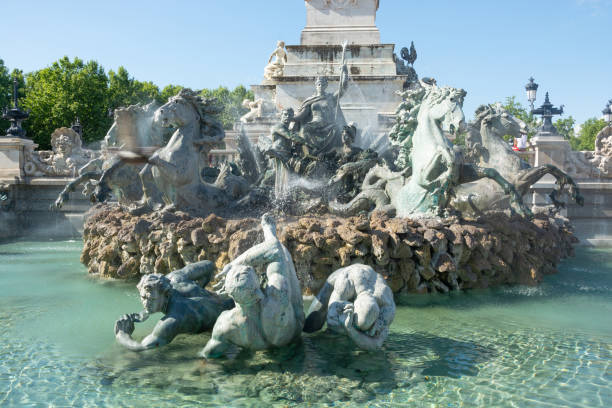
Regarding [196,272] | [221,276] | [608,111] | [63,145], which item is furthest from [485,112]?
[63,145]

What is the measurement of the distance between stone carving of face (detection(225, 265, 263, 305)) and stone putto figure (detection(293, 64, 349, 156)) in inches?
238

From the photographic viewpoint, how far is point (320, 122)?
375 inches

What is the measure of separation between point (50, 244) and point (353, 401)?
450 inches

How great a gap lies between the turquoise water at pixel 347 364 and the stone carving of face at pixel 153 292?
1.21 feet

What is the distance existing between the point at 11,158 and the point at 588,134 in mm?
50004

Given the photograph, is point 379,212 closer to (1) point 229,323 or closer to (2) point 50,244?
(1) point 229,323

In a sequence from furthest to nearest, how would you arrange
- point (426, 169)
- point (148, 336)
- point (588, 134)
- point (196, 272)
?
point (588, 134) → point (426, 169) → point (196, 272) → point (148, 336)

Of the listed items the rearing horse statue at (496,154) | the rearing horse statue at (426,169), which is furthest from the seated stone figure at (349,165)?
the rearing horse statue at (496,154)

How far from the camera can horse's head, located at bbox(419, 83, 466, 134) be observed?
6456mm

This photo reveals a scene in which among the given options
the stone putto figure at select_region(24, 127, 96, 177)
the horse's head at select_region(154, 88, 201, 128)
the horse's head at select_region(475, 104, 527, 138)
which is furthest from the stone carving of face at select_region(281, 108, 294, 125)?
the stone putto figure at select_region(24, 127, 96, 177)

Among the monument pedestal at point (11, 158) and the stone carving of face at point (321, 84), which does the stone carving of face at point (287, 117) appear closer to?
the stone carving of face at point (321, 84)

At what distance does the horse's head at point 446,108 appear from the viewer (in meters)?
6.46

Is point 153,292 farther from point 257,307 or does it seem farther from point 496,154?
point 496,154

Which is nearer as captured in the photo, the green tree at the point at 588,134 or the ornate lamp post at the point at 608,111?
the ornate lamp post at the point at 608,111
